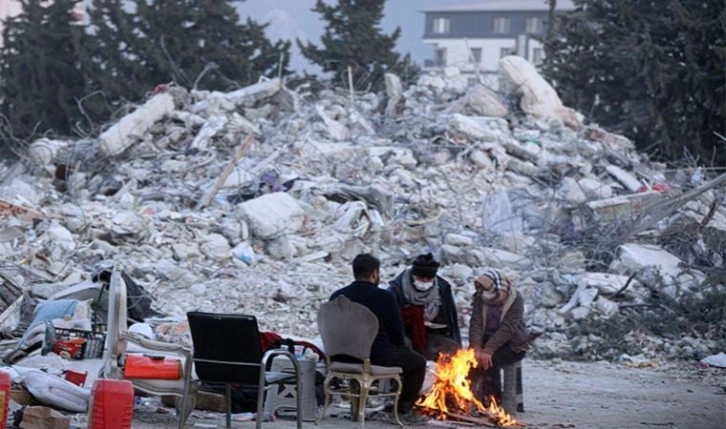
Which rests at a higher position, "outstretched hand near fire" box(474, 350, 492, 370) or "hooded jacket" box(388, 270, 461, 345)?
"hooded jacket" box(388, 270, 461, 345)

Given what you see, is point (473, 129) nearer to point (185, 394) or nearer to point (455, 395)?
point (455, 395)

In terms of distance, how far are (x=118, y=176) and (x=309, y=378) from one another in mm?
15497

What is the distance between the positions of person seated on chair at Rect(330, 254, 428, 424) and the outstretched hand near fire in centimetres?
76

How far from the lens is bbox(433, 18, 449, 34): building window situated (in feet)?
316

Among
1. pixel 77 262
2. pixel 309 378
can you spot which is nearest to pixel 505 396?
pixel 309 378

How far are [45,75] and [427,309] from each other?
33917mm

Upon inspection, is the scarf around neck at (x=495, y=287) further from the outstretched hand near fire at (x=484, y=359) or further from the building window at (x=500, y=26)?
the building window at (x=500, y=26)

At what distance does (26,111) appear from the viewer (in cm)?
4219

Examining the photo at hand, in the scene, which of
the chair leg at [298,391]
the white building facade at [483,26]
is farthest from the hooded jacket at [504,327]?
the white building facade at [483,26]

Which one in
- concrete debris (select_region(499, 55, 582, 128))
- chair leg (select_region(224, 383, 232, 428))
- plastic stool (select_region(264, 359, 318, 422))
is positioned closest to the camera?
chair leg (select_region(224, 383, 232, 428))

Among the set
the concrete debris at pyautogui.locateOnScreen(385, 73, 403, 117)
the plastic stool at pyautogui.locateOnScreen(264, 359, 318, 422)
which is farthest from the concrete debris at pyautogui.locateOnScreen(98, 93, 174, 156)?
the plastic stool at pyautogui.locateOnScreen(264, 359, 318, 422)

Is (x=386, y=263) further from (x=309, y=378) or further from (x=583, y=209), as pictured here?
(x=309, y=378)

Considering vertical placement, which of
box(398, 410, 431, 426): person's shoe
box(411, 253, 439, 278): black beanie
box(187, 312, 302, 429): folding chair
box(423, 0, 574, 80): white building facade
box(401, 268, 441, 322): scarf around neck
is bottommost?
box(398, 410, 431, 426): person's shoe

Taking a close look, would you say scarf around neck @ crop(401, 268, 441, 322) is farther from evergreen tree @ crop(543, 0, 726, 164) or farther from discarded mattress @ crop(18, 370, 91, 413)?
evergreen tree @ crop(543, 0, 726, 164)
